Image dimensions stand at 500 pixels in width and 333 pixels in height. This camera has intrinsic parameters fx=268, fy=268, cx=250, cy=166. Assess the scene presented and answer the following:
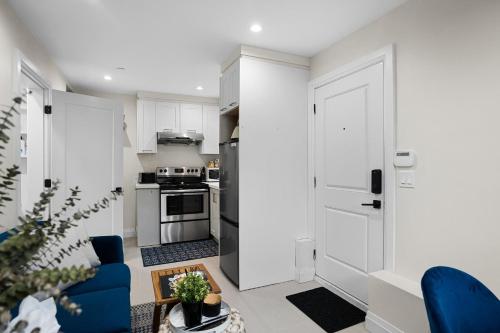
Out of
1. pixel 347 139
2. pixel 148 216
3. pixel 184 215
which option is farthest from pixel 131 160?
pixel 347 139

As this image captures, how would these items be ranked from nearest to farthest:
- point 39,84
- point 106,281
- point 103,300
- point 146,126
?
point 103,300, point 106,281, point 39,84, point 146,126

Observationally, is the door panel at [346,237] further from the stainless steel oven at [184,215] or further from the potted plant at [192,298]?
the stainless steel oven at [184,215]

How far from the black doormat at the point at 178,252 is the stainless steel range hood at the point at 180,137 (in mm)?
1780

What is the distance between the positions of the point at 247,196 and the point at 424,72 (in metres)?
1.85

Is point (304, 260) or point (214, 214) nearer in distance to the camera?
point (304, 260)

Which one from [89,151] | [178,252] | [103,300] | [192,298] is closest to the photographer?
[192,298]

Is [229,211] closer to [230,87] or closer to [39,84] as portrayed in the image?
[230,87]

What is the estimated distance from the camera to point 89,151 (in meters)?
3.18

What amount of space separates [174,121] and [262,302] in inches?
135

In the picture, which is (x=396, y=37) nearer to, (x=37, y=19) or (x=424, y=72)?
(x=424, y=72)

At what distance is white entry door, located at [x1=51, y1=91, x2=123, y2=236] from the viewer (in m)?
3.02

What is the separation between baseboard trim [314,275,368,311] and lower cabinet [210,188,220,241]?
184 centimetres

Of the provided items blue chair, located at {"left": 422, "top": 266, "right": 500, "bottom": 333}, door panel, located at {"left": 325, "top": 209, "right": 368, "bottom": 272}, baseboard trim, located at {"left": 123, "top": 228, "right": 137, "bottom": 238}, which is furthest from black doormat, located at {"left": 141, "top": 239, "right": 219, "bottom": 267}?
blue chair, located at {"left": 422, "top": 266, "right": 500, "bottom": 333}

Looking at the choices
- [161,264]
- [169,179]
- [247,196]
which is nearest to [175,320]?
[247,196]
